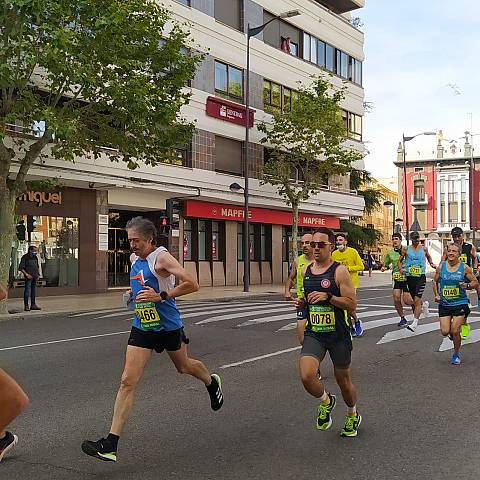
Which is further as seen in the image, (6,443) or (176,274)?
(176,274)

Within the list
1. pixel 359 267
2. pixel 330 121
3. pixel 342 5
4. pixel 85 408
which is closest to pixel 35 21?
pixel 359 267

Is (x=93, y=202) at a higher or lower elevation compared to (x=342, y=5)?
lower

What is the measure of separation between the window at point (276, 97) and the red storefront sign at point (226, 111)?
159 centimetres

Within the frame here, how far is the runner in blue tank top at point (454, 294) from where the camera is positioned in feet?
29.4

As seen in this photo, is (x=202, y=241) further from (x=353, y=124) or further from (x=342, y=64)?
(x=342, y=64)

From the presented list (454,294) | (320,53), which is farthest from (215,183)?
(454,294)

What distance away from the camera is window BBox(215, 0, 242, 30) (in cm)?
2951

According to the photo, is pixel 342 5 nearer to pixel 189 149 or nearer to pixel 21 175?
pixel 189 149

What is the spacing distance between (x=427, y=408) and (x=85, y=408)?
332 cm

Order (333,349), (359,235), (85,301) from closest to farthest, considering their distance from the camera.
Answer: (333,349), (85,301), (359,235)

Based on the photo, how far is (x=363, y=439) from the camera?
5.41 metres

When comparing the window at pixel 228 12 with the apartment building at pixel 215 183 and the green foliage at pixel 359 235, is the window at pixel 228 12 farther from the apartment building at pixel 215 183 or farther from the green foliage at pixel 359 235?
the green foliage at pixel 359 235

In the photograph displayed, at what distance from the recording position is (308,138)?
95.8ft

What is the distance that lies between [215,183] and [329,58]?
42.7ft
